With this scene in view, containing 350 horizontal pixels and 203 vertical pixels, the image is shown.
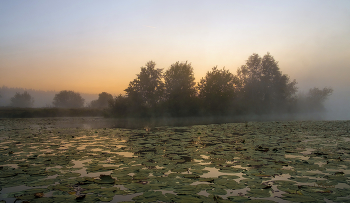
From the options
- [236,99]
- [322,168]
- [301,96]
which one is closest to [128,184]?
[322,168]

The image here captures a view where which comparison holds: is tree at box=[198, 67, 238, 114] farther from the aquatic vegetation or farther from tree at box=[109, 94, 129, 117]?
the aquatic vegetation

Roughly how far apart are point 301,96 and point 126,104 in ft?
164

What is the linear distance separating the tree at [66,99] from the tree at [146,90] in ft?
232

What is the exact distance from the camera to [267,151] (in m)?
5.60

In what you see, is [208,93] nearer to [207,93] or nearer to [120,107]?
[207,93]

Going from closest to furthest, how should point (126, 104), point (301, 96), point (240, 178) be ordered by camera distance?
point (240, 178)
point (126, 104)
point (301, 96)

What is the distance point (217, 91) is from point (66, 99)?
8304cm

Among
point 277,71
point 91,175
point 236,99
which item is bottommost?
point 91,175

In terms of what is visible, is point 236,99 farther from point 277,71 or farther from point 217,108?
point 277,71

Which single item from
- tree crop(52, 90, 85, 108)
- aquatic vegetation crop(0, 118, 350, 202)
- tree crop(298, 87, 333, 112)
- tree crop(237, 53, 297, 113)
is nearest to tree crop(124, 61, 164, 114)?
tree crop(237, 53, 297, 113)

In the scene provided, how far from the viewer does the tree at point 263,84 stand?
43.5m

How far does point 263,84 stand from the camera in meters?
44.0

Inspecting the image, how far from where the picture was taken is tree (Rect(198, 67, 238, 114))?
130 ft

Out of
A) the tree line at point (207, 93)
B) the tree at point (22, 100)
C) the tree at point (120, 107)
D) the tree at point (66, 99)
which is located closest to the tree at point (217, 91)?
the tree line at point (207, 93)
